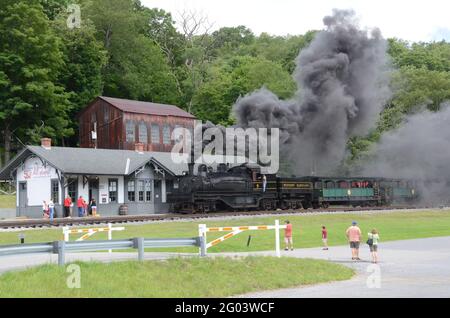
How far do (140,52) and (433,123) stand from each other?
127 ft

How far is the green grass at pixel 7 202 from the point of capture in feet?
161

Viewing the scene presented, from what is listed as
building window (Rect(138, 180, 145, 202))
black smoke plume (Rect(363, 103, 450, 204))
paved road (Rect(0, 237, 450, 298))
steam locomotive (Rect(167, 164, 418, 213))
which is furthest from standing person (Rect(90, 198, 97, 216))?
black smoke plume (Rect(363, 103, 450, 204))

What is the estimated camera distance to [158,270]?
14.6m

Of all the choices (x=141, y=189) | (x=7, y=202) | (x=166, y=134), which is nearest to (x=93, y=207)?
(x=141, y=189)

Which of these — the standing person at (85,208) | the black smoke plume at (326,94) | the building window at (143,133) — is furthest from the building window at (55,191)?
the building window at (143,133)

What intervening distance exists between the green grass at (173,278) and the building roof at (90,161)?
26.8 metres

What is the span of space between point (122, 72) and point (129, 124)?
75.4 feet

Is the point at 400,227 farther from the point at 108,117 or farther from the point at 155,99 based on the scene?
the point at 155,99

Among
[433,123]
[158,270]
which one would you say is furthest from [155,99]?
[158,270]

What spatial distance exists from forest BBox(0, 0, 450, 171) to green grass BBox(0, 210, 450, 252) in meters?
18.1

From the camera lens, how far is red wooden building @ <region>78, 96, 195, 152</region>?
62.8m

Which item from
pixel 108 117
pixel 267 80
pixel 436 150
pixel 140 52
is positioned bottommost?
pixel 436 150

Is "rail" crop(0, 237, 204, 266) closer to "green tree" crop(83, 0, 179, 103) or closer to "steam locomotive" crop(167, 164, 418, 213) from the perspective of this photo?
"steam locomotive" crop(167, 164, 418, 213)

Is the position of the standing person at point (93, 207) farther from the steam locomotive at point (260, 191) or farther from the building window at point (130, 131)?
the building window at point (130, 131)
